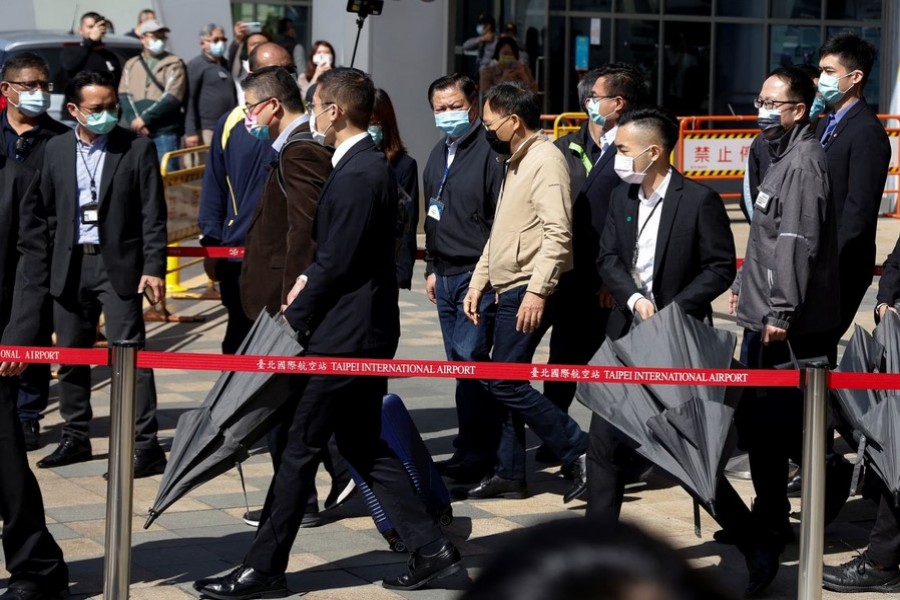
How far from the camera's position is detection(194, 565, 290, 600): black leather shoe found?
16.7ft

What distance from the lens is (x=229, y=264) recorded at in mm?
7520

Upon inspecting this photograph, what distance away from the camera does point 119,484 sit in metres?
4.74

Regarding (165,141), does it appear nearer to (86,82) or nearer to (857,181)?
(86,82)

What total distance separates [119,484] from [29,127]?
341cm

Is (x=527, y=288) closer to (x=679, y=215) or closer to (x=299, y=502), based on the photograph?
(x=679, y=215)

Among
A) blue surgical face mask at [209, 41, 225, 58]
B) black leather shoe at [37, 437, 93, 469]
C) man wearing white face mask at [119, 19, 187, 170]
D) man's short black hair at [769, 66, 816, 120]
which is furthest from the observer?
blue surgical face mask at [209, 41, 225, 58]

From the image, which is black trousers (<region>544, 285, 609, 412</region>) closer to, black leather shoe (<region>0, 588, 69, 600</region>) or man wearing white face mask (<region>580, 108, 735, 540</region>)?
man wearing white face mask (<region>580, 108, 735, 540</region>)

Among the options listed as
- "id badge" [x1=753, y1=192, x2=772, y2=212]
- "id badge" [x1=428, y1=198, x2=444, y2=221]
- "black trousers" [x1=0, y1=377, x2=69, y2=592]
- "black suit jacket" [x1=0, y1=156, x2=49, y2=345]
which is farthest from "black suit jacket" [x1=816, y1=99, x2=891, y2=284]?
"black trousers" [x1=0, y1=377, x2=69, y2=592]

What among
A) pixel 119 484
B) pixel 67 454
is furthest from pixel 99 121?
pixel 119 484

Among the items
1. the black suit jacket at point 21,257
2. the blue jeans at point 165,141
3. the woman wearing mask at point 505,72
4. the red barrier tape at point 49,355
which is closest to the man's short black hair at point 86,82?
the black suit jacket at point 21,257

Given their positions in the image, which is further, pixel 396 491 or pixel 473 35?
pixel 473 35

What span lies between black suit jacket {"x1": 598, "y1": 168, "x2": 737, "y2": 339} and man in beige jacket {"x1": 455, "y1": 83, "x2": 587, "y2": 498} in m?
0.66

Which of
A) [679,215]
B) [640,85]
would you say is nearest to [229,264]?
[640,85]

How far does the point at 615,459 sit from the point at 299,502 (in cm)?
111
